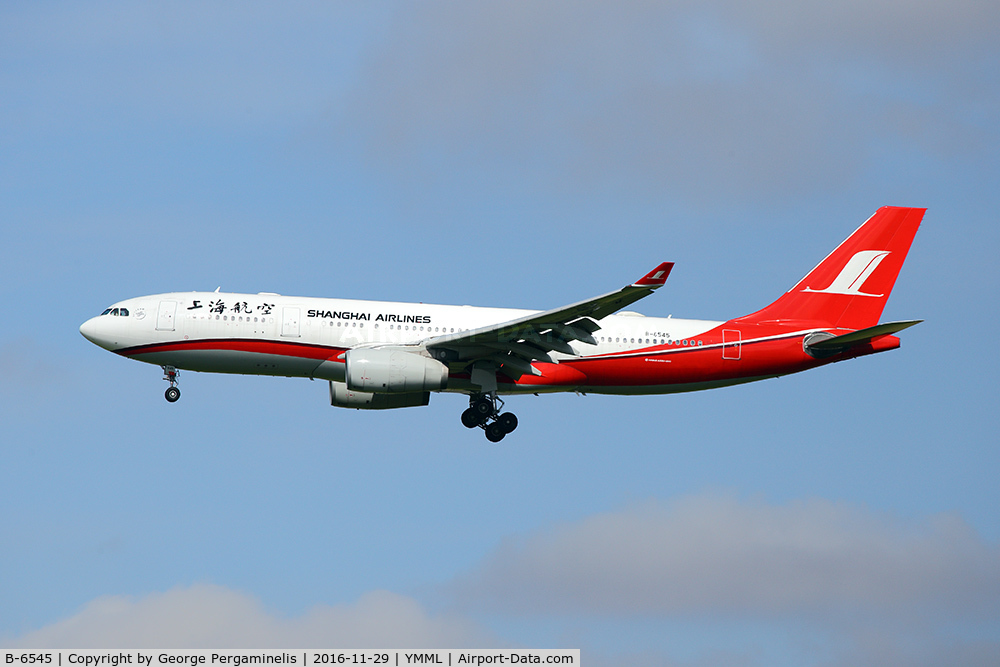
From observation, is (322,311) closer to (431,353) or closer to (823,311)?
(431,353)

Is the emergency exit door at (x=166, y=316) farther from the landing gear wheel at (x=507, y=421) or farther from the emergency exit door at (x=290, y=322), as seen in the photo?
the landing gear wheel at (x=507, y=421)

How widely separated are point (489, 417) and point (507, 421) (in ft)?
2.01

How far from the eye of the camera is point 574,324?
3700 centimetres

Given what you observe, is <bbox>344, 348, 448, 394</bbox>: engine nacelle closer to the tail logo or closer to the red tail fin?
the red tail fin

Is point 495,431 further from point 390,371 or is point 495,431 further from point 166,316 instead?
point 166,316

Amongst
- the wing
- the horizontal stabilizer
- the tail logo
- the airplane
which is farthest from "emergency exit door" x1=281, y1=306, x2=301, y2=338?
the tail logo

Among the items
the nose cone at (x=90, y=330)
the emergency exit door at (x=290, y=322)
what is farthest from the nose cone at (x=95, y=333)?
the emergency exit door at (x=290, y=322)

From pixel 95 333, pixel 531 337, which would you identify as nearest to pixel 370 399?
pixel 531 337

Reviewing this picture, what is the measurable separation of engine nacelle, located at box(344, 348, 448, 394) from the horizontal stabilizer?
12.6 metres

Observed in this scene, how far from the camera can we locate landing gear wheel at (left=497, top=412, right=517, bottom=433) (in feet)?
134

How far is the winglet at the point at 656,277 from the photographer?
33.2 metres

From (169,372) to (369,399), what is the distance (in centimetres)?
642

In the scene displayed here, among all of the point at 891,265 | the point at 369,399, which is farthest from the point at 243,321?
the point at 891,265

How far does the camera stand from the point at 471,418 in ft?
133
